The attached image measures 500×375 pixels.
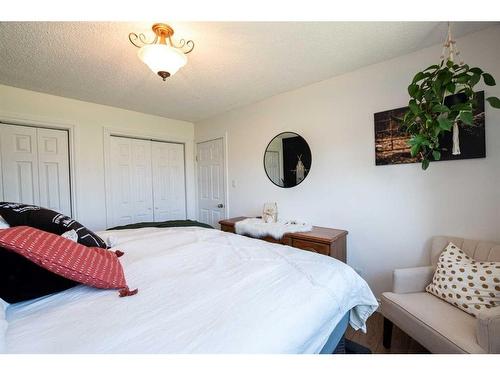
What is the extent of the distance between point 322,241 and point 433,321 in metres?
0.84

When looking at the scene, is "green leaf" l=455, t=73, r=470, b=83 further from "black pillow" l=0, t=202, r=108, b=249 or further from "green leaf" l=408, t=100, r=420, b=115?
"black pillow" l=0, t=202, r=108, b=249

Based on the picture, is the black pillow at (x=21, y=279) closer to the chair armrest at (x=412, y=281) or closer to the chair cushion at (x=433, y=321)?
the chair cushion at (x=433, y=321)

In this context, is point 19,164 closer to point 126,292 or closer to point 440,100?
point 126,292

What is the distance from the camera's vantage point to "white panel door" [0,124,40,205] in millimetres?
2309

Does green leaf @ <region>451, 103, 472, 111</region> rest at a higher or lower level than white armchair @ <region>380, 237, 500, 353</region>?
higher

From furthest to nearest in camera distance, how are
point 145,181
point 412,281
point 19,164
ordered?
point 145,181, point 19,164, point 412,281

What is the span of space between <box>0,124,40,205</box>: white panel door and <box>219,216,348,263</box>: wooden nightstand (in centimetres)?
283

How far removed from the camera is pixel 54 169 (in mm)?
2588

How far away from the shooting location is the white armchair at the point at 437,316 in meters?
0.99

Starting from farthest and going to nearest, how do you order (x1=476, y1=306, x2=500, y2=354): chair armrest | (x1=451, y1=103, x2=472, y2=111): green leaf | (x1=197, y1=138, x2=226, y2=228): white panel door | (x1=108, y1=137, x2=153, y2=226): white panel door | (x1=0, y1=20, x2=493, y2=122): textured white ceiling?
1. (x1=197, y1=138, x2=226, y2=228): white panel door
2. (x1=108, y1=137, x2=153, y2=226): white panel door
3. (x1=0, y1=20, x2=493, y2=122): textured white ceiling
4. (x1=451, y1=103, x2=472, y2=111): green leaf
5. (x1=476, y1=306, x2=500, y2=354): chair armrest

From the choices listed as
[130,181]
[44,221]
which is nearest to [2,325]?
[44,221]

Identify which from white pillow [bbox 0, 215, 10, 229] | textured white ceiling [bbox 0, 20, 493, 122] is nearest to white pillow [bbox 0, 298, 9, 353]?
white pillow [bbox 0, 215, 10, 229]

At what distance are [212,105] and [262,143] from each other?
890 mm
